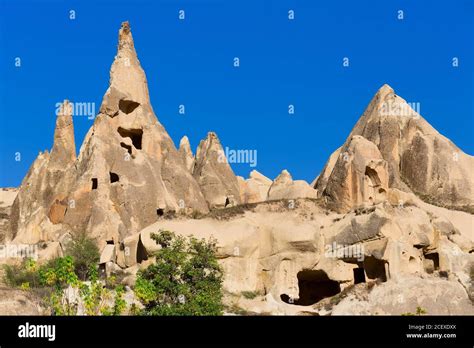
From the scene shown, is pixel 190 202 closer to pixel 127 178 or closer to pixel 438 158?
pixel 127 178

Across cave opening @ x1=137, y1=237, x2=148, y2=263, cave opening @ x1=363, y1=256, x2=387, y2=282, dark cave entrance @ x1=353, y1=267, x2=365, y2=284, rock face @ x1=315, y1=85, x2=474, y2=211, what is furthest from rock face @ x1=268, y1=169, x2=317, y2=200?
cave opening @ x1=137, y1=237, x2=148, y2=263

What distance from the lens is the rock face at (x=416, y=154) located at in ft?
124

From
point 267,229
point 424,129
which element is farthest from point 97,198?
point 424,129

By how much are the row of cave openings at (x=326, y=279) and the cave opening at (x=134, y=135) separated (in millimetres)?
13167

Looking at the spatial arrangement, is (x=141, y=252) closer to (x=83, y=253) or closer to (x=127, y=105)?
(x=83, y=253)

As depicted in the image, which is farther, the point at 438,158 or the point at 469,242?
the point at 438,158

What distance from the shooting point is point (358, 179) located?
28625mm

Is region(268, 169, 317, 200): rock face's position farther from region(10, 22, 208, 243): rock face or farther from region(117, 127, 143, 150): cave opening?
region(117, 127, 143, 150): cave opening

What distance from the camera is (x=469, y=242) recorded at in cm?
2998

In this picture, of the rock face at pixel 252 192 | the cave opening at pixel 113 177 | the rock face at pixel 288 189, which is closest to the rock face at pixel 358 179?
the rock face at pixel 288 189

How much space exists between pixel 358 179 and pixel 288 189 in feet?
30.6

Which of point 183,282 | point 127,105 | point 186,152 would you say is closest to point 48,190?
point 127,105

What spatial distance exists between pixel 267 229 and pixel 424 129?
1506 cm
